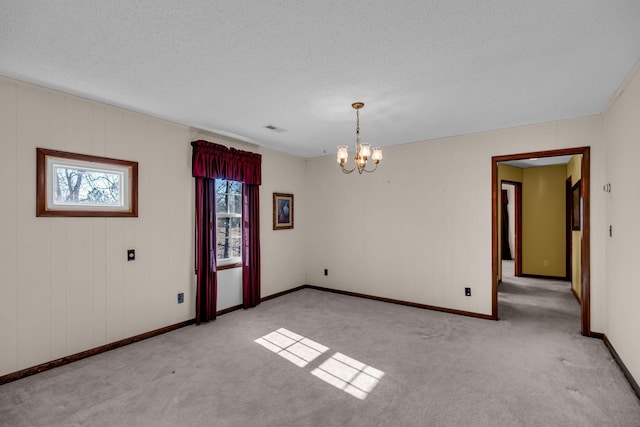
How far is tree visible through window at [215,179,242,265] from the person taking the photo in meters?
4.49

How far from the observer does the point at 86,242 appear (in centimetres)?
309

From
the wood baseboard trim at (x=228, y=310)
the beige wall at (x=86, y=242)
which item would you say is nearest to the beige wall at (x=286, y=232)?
the beige wall at (x=86, y=242)

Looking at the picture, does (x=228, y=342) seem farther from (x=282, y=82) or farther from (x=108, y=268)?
(x=282, y=82)

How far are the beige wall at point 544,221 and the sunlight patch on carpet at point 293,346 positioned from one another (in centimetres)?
591

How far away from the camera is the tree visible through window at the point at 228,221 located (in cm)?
449

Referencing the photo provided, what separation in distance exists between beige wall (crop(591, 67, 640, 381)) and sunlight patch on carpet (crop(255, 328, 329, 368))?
2.62m

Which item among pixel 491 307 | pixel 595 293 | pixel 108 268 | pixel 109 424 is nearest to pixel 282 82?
pixel 108 268

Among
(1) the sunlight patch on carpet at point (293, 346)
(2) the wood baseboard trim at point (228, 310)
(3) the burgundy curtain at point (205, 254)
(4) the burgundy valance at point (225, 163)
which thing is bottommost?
(1) the sunlight patch on carpet at point (293, 346)

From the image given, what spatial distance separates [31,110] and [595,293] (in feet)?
19.4

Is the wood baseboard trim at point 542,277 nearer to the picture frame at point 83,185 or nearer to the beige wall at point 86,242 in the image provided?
the beige wall at point 86,242

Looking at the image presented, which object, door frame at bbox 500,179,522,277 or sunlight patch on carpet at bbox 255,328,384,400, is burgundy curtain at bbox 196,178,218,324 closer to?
sunlight patch on carpet at bbox 255,328,384,400

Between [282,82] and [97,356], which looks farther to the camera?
[97,356]

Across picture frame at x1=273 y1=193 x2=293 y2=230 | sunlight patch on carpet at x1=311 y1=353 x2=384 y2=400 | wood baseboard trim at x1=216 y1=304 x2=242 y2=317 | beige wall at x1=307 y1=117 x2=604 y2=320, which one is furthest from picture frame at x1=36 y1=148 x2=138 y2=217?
beige wall at x1=307 y1=117 x2=604 y2=320

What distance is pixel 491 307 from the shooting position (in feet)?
13.5
